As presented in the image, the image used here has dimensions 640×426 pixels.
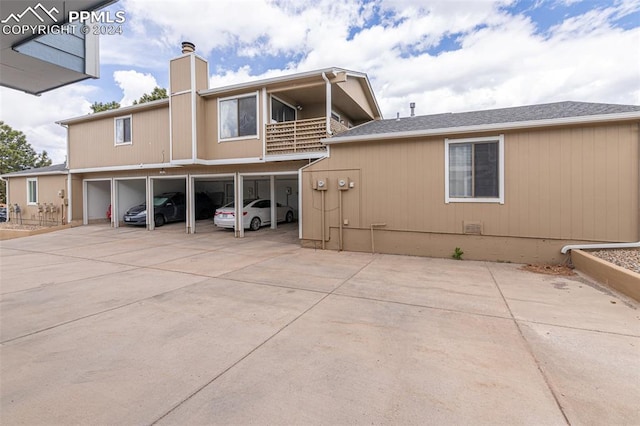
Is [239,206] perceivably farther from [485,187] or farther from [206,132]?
[485,187]

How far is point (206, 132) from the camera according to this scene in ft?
35.2

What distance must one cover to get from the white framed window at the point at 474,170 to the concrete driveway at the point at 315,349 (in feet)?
6.84

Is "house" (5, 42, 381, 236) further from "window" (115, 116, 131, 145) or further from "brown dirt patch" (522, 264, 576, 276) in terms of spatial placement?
"brown dirt patch" (522, 264, 576, 276)

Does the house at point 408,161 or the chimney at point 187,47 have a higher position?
the chimney at point 187,47

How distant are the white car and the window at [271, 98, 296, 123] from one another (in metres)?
3.83

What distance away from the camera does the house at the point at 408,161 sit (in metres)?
6.04

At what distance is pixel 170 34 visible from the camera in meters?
10.0

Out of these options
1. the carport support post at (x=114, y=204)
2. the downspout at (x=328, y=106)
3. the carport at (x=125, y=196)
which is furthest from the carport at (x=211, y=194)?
the downspout at (x=328, y=106)

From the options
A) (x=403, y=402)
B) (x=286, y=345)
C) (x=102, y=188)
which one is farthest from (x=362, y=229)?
(x=102, y=188)

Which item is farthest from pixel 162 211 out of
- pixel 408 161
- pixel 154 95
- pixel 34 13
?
pixel 154 95

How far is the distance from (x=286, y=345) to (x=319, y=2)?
10.4 meters

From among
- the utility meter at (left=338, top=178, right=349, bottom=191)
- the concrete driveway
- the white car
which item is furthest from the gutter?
the white car

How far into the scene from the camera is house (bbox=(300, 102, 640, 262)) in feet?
19.4

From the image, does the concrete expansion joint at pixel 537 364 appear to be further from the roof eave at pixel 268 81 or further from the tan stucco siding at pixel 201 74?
the tan stucco siding at pixel 201 74
